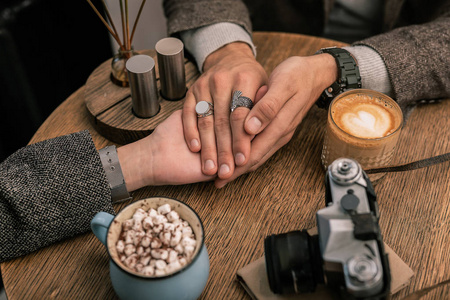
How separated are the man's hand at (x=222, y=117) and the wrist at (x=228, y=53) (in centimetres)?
2

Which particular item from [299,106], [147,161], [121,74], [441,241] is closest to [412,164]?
[441,241]

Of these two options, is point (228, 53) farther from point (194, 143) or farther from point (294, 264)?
point (294, 264)

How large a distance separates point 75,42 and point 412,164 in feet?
4.39

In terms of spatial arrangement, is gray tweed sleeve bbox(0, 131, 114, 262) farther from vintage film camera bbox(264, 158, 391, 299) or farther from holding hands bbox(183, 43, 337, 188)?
vintage film camera bbox(264, 158, 391, 299)

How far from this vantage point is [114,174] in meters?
0.85

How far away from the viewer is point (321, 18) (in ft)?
4.81

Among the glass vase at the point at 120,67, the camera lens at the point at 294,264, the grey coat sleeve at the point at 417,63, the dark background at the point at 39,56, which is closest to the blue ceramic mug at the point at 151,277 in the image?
the camera lens at the point at 294,264

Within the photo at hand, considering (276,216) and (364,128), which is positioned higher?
(364,128)

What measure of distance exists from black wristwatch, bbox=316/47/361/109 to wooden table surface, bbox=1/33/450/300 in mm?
58

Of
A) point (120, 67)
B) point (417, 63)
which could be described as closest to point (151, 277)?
point (120, 67)

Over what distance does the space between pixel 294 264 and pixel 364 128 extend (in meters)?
0.33

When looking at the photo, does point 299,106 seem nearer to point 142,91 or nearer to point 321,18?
point 142,91

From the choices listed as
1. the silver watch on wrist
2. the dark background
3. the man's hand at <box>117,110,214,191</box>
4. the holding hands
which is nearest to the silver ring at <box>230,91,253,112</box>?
the holding hands

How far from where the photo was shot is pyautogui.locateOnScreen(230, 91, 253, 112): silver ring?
911 millimetres
